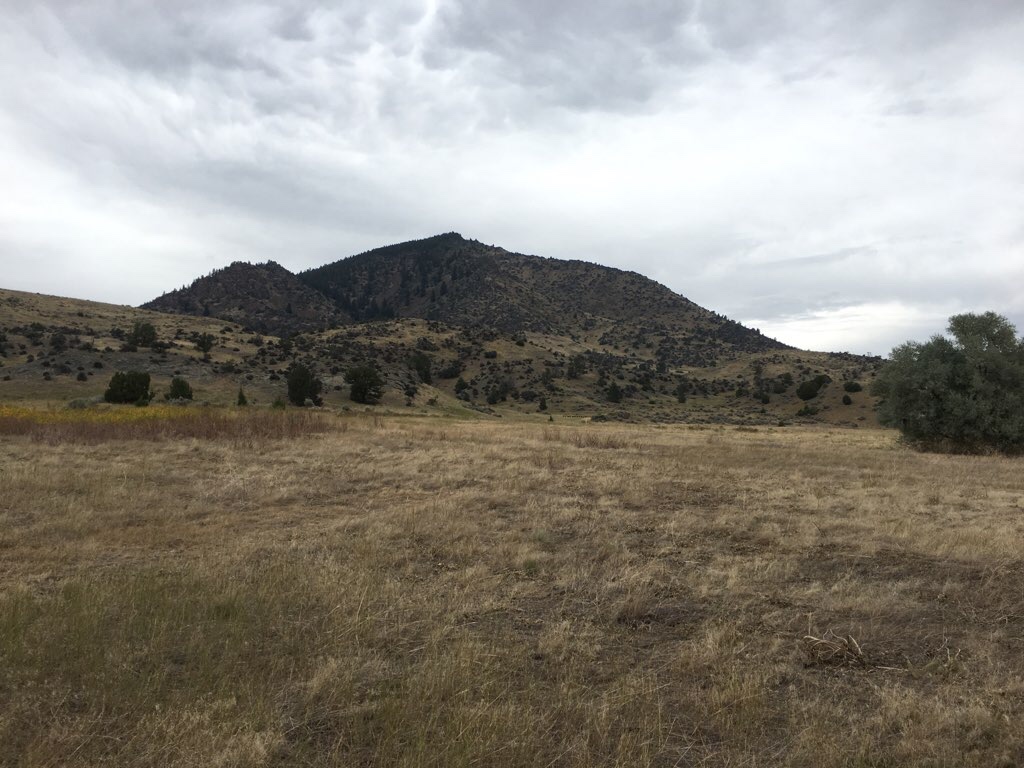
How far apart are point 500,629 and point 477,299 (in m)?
143

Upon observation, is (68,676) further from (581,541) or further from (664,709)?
(581,541)

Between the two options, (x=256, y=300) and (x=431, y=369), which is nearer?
(x=431, y=369)

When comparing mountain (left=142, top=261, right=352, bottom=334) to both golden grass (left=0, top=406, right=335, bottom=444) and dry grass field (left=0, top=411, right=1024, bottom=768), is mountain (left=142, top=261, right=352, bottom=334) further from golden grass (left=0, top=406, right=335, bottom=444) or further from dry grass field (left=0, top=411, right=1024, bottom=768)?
dry grass field (left=0, top=411, right=1024, bottom=768)

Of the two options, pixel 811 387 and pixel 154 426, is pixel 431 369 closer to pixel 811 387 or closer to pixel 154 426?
pixel 811 387

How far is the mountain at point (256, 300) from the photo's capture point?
15175 cm

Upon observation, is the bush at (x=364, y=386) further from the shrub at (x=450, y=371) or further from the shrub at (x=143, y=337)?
the shrub at (x=450, y=371)

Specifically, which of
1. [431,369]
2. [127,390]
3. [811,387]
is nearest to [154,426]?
[127,390]

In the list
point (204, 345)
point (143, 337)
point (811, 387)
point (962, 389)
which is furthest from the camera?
point (811, 387)

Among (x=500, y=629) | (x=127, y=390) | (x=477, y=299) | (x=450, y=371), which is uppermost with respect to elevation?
(x=477, y=299)

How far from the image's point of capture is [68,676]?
4.70 metres

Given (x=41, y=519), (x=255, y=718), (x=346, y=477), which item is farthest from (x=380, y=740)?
(x=346, y=477)

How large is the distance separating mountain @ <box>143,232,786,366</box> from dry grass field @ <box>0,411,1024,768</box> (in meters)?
107

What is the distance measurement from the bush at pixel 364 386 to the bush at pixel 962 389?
37933mm

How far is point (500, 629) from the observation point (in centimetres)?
613
